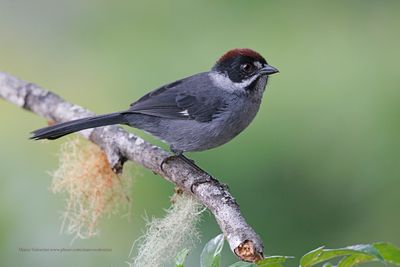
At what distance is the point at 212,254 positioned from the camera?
5.51 feet

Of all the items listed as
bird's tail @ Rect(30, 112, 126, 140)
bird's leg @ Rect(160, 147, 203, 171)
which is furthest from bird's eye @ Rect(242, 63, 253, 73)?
bird's tail @ Rect(30, 112, 126, 140)

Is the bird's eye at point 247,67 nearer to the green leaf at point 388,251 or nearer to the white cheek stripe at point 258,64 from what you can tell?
the white cheek stripe at point 258,64

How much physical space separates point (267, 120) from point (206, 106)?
1.26ft

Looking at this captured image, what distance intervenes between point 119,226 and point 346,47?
1.93m

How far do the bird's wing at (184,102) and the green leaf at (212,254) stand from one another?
6.49 ft

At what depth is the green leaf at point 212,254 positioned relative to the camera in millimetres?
1652

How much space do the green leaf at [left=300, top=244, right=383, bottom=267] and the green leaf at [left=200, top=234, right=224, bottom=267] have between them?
23cm

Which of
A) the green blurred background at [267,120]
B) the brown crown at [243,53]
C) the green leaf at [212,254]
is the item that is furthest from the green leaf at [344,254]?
the brown crown at [243,53]

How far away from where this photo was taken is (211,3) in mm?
4910

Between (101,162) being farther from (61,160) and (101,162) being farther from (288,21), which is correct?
(288,21)

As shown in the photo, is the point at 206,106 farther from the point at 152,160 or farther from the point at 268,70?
the point at 152,160

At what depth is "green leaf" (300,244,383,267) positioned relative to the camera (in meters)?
1.45

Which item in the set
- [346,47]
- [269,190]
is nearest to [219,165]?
[269,190]

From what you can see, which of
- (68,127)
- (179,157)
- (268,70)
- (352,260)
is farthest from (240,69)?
(352,260)
